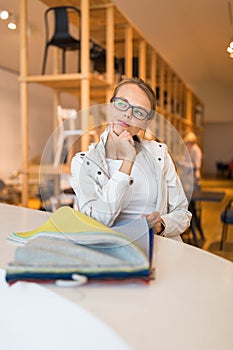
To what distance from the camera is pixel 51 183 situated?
3.63ft

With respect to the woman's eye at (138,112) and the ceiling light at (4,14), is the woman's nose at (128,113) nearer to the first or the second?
the woman's eye at (138,112)

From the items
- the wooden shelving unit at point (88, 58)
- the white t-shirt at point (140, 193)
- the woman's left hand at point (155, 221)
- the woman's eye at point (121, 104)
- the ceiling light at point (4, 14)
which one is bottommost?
the woman's left hand at point (155, 221)

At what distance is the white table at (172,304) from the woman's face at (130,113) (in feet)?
1.03

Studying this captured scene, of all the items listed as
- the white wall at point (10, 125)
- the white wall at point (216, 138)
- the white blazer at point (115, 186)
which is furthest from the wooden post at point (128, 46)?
the white wall at point (216, 138)

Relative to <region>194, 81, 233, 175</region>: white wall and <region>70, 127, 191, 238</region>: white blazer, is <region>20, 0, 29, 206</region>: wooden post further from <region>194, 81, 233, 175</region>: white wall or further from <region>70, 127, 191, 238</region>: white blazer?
<region>194, 81, 233, 175</region>: white wall

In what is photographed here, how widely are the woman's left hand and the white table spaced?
0.51ft

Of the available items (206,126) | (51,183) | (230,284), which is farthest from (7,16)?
(206,126)

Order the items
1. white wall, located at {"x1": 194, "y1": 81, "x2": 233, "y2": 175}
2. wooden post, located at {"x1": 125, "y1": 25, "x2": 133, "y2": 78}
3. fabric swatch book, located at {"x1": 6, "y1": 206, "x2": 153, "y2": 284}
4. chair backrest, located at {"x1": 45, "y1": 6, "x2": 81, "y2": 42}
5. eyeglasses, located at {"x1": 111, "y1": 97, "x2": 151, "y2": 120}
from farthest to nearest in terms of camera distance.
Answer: white wall, located at {"x1": 194, "y1": 81, "x2": 233, "y2": 175} < wooden post, located at {"x1": 125, "y1": 25, "x2": 133, "y2": 78} < chair backrest, located at {"x1": 45, "y1": 6, "x2": 81, "y2": 42} < eyeglasses, located at {"x1": 111, "y1": 97, "x2": 151, "y2": 120} < fabric swatch book, located at {"x1": 6, "y1": 206, "x2": 153, "y2": 284}

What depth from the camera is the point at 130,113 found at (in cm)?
89

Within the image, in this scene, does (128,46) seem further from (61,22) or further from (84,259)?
(84,259)

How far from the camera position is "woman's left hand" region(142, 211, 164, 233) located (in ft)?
3.20

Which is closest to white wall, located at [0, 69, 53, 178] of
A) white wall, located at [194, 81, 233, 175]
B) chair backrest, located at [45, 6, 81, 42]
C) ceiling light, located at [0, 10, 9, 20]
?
ceiling light, located at [0, 10, 9, 20]

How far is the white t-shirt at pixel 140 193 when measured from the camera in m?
1.00

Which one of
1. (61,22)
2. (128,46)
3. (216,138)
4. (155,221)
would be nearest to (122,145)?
(155,221)
